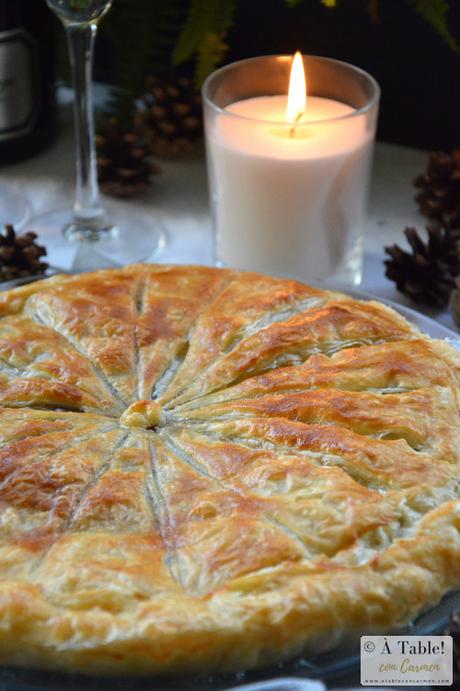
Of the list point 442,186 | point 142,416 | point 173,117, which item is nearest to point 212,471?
point 142,416

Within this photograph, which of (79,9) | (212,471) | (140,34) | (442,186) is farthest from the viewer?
(140,34)

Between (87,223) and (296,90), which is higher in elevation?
(296,90)

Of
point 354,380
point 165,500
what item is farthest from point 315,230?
point 165,500

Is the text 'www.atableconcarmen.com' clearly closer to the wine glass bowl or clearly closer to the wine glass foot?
the wine glass foot

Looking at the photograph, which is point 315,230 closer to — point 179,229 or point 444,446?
point 179,229

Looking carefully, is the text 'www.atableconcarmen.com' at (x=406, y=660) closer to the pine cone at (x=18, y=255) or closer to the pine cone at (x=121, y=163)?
the pine cone at (x=18, y=255)

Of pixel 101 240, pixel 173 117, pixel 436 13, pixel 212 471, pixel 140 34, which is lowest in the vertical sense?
pixel 212 471

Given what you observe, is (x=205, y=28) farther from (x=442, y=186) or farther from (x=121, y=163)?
(x=442, y=186)

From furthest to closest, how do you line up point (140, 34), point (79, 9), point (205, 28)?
point (140, 34) < point (205, 28) < point (79, 9)
